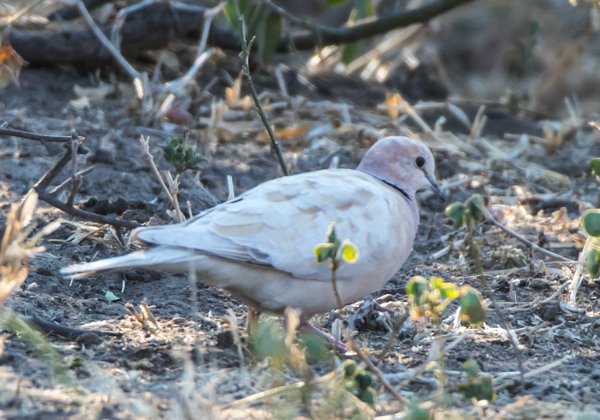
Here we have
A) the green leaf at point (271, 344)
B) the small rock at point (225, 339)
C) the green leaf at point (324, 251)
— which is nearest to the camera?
the green leaf at point (271, 344)

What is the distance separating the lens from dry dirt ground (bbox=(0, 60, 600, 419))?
301 centimetres

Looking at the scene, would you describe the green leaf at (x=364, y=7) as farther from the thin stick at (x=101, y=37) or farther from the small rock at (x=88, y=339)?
the small rock at (x=88, y=339)

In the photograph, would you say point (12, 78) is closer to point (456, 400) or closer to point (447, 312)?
point (447, 312)

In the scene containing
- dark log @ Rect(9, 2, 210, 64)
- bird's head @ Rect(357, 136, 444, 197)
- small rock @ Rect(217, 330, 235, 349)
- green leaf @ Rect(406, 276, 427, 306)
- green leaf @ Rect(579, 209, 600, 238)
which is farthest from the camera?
dark log @ Rect(9, 2, 210, 64)

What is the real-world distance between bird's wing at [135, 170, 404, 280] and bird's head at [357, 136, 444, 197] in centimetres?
36

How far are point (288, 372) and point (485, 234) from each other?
184 cm

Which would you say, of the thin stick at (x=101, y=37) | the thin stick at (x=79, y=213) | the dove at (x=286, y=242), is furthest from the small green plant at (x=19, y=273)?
the thin stick at (x=101, y=37)

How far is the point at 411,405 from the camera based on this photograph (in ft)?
8.57

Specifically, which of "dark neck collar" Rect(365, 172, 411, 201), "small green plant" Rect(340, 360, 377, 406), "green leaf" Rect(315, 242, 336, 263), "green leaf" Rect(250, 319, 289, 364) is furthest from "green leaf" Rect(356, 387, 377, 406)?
"dark neck collar" Rect(365, 172, 411, 201)

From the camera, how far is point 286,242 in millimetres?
3389

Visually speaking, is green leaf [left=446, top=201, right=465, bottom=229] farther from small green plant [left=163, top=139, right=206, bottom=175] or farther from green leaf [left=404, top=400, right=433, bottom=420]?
small green plant [left=163, top=139, right=206, bottom=175]

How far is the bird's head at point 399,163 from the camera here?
4023 millimetres

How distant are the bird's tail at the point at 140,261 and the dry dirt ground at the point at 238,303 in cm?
24

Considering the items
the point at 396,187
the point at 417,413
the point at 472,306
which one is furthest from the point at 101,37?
the point at 417,413
